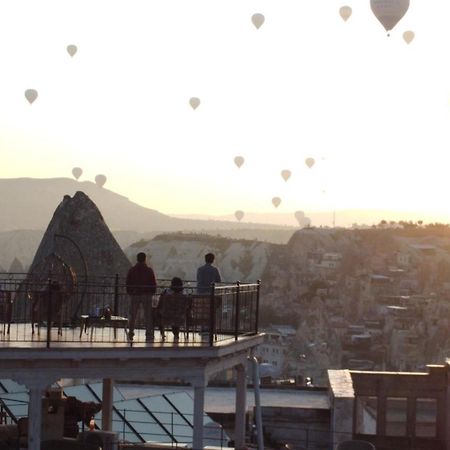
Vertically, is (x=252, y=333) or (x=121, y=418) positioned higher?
(x=252, y=333)

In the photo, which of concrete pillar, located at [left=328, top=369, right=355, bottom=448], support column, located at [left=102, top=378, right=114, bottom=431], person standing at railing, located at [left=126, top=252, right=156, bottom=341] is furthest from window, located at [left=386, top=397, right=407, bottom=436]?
person standing at railing, located at [left=126, top=252, right=156, bottom=341]

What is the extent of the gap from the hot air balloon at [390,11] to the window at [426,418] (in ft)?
55.6

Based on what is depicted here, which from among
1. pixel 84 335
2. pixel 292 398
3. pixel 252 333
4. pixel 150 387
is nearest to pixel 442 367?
pixel 292 398

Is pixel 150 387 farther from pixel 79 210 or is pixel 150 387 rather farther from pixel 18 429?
pixel 79 210

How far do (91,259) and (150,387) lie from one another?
3520cm

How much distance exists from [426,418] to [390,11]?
22.2 m

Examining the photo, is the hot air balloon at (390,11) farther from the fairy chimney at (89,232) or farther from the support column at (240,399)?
the support column at (240,399)

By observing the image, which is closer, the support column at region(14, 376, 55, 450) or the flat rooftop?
the support column at region(14, 376, 55, 450)

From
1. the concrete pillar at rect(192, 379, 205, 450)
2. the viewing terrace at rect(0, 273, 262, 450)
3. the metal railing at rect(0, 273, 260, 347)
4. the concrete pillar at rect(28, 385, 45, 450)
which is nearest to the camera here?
the viewing terrace at rect(0, 273, 262, 450)

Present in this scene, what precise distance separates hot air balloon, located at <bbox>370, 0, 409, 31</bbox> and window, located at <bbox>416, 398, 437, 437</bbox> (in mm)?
16947

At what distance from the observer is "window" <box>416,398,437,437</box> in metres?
58.8

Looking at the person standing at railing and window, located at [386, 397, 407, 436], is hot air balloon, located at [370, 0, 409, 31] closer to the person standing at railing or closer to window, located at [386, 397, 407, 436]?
window, located at [386, 397, 407, 436]

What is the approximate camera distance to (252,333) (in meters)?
22.1

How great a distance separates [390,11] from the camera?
2143 inches
